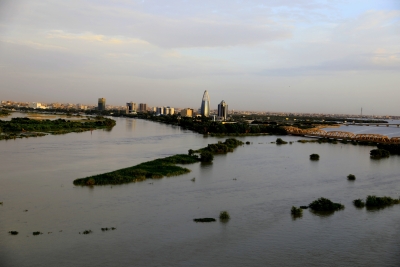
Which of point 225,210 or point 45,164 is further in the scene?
point 45,164

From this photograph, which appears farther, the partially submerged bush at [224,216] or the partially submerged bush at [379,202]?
→ the partially submerged bush at [379,202]

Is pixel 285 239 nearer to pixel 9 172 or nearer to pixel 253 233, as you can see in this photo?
pixel 253 233

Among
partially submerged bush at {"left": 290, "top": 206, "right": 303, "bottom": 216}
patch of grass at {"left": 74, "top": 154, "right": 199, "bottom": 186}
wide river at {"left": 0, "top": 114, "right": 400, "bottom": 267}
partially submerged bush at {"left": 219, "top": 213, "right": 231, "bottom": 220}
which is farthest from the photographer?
patch of grass at {"left": 74, "top": 154, "right": 199, "bottom": 186}

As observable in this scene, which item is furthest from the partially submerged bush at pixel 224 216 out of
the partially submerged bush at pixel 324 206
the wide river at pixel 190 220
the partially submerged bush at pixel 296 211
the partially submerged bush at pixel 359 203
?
the partially submerged bush at pixel 359 203

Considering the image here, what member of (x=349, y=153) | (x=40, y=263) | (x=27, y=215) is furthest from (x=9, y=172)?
(x=349, y=153)

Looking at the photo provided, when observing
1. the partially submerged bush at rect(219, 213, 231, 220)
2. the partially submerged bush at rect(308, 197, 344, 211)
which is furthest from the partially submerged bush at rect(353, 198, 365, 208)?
the partially submerged bush at rect(219, 213, 231, 220)

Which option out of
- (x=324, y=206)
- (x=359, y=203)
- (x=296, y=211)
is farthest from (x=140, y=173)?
(x=359, y=203)

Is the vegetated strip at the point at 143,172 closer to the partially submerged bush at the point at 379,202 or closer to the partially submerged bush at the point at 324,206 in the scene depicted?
the partially submerged bush at the point at 324,206

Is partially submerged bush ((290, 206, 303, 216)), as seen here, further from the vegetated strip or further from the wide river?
the vegetated strip
